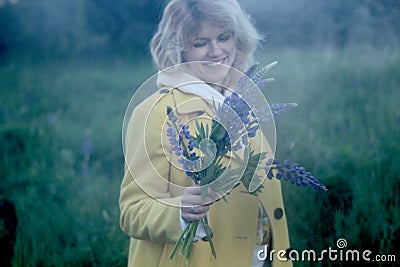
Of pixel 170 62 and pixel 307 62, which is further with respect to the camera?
pixel 307 62

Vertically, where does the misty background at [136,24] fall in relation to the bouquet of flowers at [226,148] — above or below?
above

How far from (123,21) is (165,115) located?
0.44 m

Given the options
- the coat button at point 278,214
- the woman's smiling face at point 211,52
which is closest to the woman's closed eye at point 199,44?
the woman's smiling face at point 211,52

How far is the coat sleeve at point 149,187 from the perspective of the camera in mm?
1681

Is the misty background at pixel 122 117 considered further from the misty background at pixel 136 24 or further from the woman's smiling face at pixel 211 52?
the woman's smiling face at pixel 211 52

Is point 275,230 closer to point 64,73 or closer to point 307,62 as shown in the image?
point 307,62

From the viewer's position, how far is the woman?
1.72m

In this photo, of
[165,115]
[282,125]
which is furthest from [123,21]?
[282,125]

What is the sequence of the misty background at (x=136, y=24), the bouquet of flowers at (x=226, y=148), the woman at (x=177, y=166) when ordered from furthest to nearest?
the misty background at (x=136, y=24) → the woman at (x=177, y=166) → the bouquet of flowers at (x=226, y=148)

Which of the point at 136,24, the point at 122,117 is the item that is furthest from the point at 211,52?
the point at 122,117

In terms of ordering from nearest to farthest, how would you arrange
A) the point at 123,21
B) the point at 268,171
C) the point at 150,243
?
1. the point at 268,171
2. the point at 150,243
3. the point at 123,21

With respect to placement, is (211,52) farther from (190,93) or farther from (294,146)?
(294,146)

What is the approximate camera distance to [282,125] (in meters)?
1.96

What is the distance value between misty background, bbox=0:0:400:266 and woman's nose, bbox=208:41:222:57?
264mm
